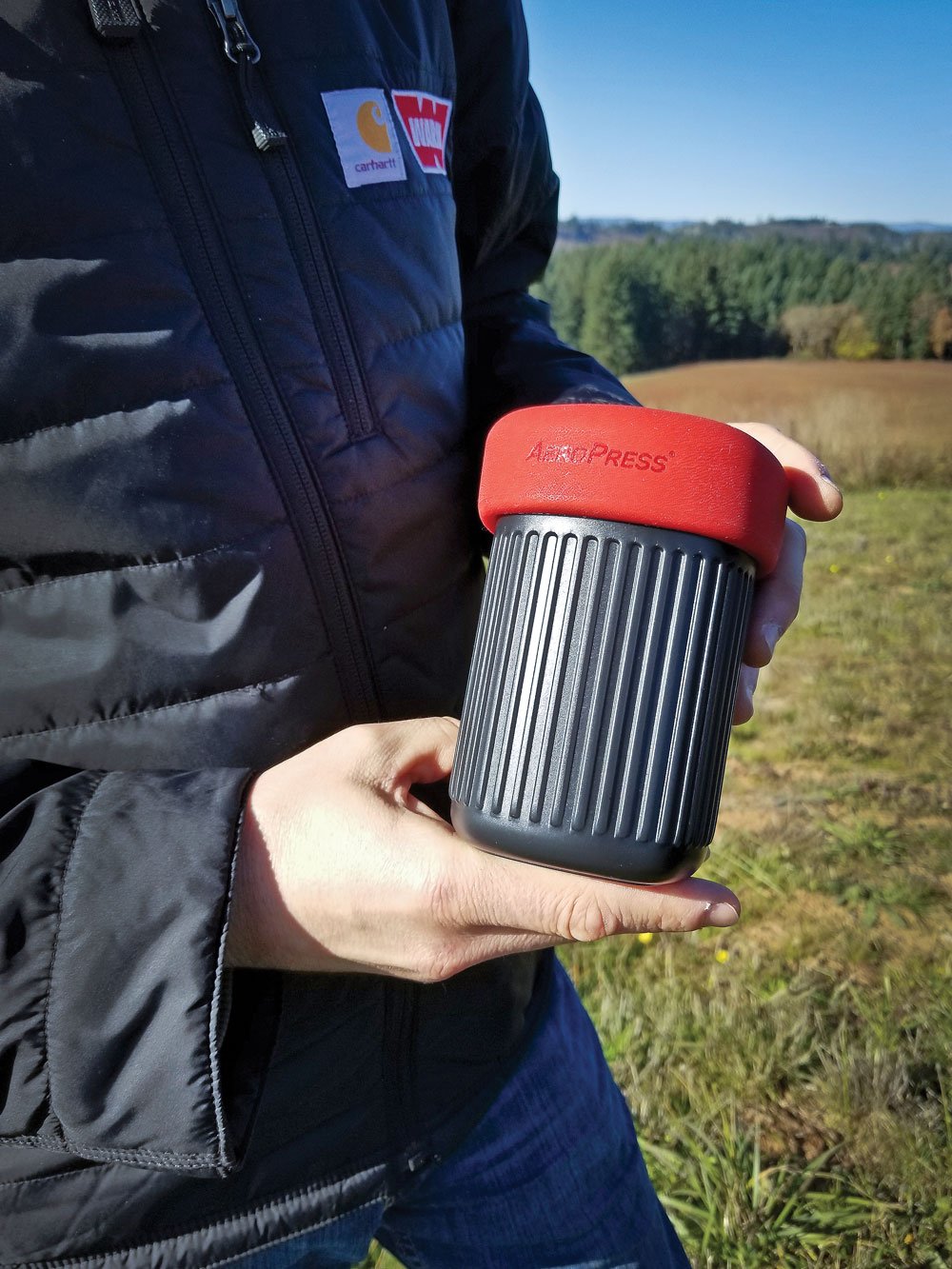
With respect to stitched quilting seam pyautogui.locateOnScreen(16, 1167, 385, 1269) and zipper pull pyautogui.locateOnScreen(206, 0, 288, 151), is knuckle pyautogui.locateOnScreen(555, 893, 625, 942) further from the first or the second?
zipper pull pyautogui.locateOnScreen(206, 0, 288, 151)

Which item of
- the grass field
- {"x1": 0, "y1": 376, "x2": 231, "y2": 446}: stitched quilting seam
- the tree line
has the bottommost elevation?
the grass field

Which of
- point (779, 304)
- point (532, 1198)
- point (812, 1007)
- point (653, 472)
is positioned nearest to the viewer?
point (653, 472)

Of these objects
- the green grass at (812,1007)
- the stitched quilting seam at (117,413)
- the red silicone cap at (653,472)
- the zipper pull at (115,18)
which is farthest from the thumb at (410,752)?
the green grass at (812,1007)

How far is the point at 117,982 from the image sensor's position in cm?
68

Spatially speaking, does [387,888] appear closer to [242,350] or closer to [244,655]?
[244,655]

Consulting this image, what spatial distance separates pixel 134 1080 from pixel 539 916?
0.34m

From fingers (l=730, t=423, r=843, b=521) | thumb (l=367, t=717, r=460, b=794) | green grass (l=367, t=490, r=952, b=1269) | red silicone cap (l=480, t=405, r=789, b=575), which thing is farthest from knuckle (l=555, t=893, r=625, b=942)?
green grass (l=367, t=490, r=952, b=1269)

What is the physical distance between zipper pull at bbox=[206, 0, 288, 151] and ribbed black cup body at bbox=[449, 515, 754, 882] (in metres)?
0.44

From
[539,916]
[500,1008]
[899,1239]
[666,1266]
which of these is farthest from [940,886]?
[539,916]

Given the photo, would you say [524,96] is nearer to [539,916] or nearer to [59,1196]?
[539,916]

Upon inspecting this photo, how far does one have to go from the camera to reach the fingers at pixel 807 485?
81 centimetres

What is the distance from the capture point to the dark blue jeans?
1032mm

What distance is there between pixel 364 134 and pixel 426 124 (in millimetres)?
128

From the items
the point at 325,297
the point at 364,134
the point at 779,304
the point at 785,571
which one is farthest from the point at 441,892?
the point at 779,304
